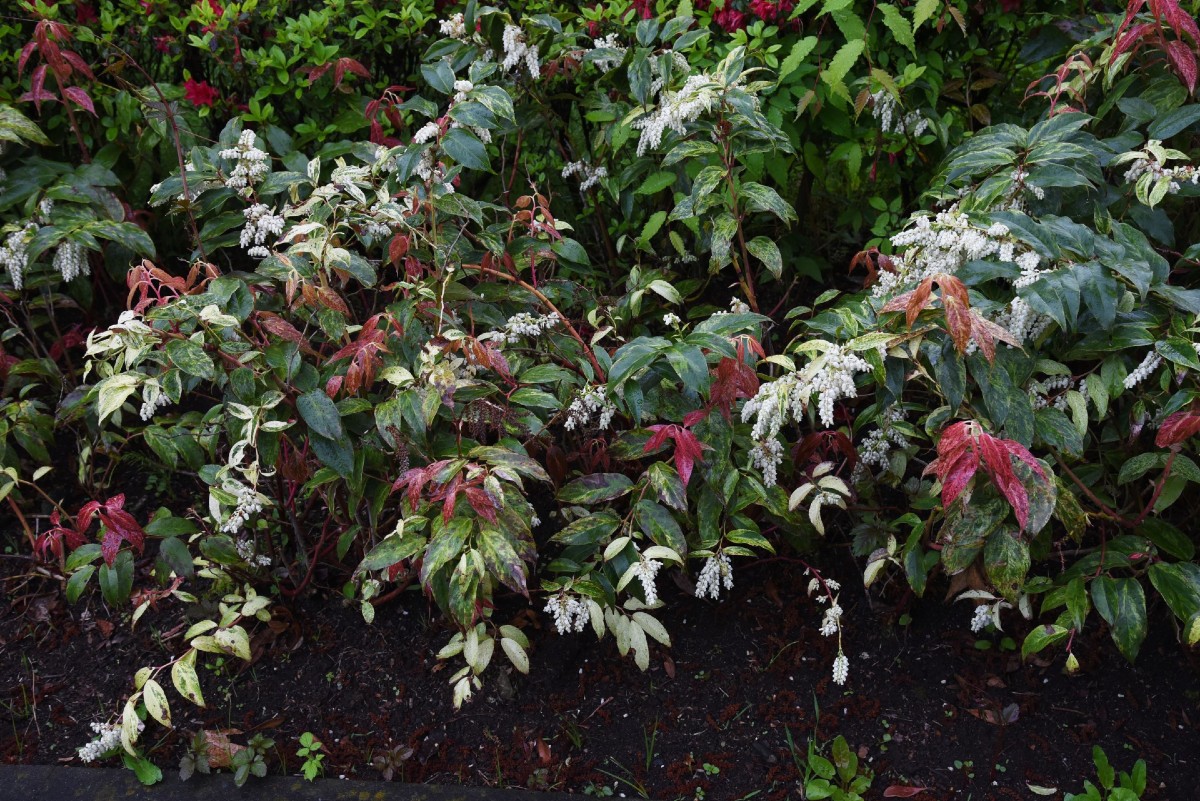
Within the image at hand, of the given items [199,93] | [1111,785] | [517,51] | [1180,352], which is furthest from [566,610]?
[199,93]

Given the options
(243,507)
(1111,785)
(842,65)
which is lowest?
(1111,785)

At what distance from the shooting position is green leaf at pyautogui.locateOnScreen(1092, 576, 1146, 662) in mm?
1850

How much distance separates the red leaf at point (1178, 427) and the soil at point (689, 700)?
0.63m

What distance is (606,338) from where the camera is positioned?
2658 mm

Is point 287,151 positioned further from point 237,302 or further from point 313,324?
point 237,302

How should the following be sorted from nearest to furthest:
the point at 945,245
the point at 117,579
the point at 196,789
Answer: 1. the point at 945,245
2. the point at 196,789
3. the point at 117,579

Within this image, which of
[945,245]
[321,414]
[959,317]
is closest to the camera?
[959,317]

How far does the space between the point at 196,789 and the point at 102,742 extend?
Answer: 216 mm

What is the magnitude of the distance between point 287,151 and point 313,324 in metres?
0.72

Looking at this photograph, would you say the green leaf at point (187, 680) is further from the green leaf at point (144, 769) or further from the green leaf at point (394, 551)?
the green leaf at point (394, 551)

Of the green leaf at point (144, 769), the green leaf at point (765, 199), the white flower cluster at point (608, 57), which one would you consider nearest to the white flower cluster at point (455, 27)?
the white flower cluster at point (608, 57)

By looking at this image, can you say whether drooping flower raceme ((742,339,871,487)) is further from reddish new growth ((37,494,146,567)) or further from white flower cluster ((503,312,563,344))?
reddish new growth ((37,494,146,567))

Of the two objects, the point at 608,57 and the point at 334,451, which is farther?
the point at 608,57

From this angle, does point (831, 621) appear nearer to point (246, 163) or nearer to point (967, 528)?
point (967, 528)
